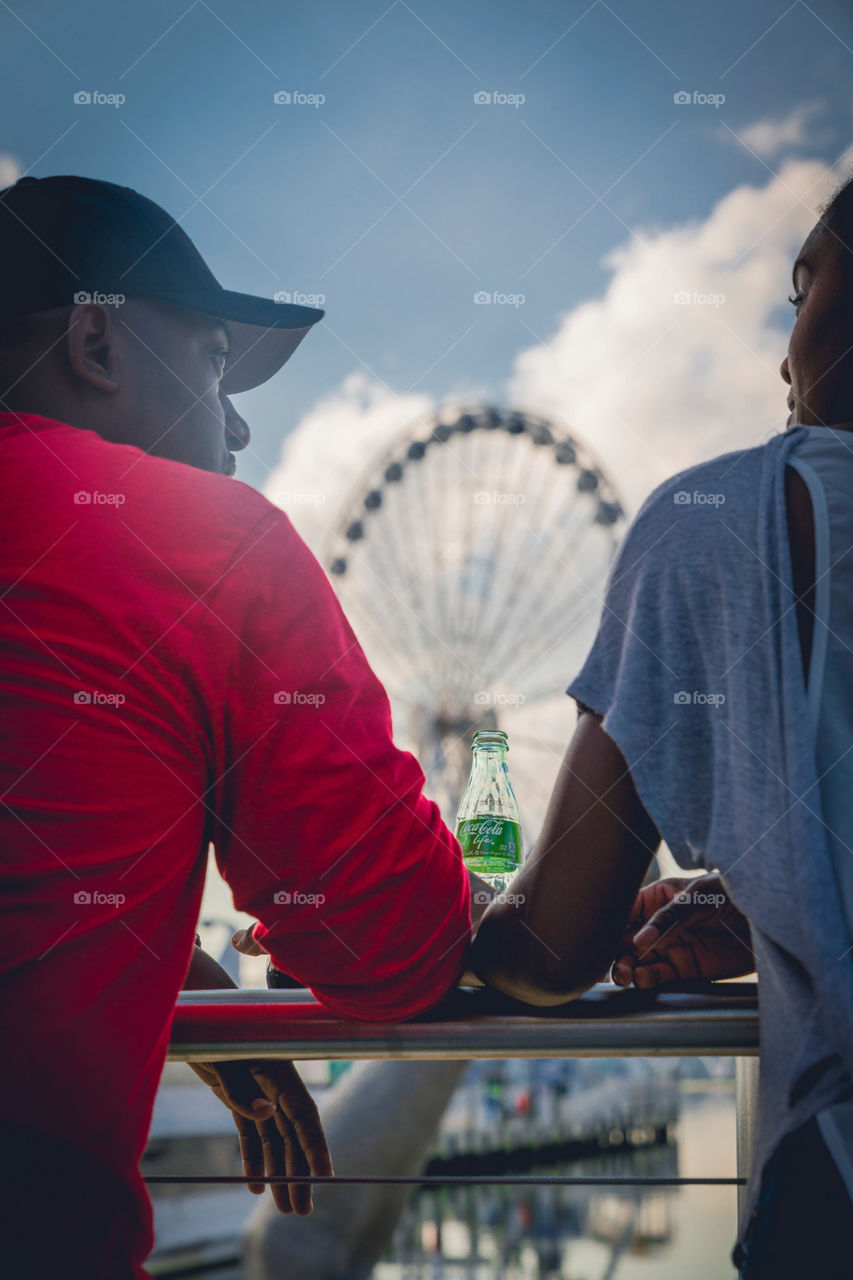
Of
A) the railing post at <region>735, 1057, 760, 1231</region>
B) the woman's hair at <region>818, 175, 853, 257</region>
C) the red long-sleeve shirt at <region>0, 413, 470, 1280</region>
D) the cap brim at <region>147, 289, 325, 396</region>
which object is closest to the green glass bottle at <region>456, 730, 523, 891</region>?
the railing post at <region>735, 1057, 760, 1231</region>

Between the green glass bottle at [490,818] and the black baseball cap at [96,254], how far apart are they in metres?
0.81

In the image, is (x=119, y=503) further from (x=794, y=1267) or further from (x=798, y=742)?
(x=794, y=1267)

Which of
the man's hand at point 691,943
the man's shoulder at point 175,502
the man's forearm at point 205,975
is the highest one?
the man's shoulder at point 175,502

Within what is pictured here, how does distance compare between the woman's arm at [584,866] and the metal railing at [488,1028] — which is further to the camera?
the metal railing at [488,1028]

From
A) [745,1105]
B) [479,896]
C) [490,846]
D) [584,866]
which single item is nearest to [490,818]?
[490,846]

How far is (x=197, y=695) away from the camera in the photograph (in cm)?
96

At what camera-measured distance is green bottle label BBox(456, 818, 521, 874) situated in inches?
63.0

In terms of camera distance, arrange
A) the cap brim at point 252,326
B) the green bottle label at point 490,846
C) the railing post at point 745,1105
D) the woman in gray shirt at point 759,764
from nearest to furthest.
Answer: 1. the woman in gray shirt at point 759,764
2. the railing post at point 745,1105
3. the cap brim at point 252,326
4. the green bottle label at point 490,846

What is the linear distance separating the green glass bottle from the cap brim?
2.34 feet

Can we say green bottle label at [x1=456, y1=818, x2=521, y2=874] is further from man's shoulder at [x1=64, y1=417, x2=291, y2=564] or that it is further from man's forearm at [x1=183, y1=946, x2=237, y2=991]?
man's shoulder at [x1=64, y1=417, x2=291, y2=564]

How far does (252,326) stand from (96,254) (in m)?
0.21

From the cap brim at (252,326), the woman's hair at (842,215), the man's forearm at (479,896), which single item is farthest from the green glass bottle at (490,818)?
the woman's hair at (842,215)

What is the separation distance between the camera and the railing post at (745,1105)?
1.11 meters

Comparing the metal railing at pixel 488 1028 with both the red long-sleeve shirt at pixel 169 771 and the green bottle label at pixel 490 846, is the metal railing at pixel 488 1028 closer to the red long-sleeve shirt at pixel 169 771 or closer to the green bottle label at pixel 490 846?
the red long-sleeve shirt at pixel 169 771
